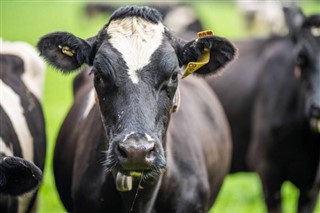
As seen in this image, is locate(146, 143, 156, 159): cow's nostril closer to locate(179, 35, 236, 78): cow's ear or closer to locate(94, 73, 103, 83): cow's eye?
locate(94, 73, 103, 83): cow's eye

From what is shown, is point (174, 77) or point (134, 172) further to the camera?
point (174, 77)

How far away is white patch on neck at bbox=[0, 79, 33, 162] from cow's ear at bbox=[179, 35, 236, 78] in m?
1.61

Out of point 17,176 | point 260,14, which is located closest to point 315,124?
point 17,176

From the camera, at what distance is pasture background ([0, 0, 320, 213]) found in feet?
32.6

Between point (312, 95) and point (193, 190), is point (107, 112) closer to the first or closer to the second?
point (193, 190)

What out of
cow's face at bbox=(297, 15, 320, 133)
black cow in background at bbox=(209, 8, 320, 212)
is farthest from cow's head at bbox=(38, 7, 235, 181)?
black cow in background at bbox=(209, 8, 320, 212)

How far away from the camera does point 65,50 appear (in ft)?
18.5

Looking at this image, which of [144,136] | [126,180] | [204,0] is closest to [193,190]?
[126,180]

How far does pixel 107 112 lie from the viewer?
5305 millimetres

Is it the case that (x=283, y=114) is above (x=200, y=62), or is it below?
below

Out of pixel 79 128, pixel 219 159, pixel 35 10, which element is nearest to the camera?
pixel 79 128

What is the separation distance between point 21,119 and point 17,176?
5.48 ft

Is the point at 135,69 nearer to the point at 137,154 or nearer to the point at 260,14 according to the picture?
the point at 137,154

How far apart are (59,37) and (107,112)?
645mm
